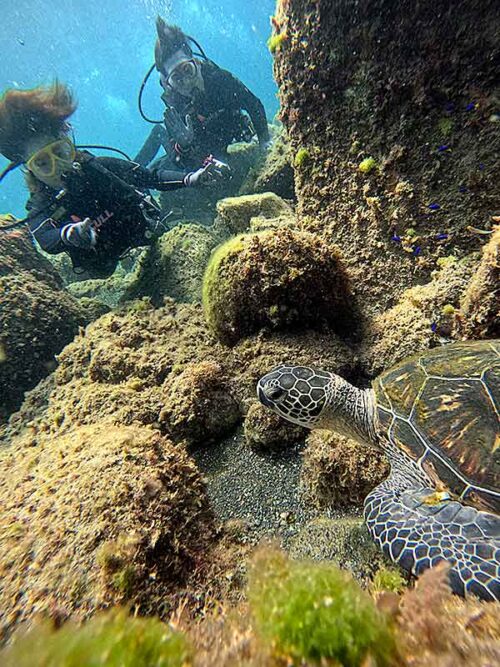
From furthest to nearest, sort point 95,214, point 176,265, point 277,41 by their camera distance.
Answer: point 95,214
point 176,265
point 277,41

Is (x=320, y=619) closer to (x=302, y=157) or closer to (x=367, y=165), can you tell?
(x=367, y=165)

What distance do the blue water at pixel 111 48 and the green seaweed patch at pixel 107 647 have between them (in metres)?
39.0

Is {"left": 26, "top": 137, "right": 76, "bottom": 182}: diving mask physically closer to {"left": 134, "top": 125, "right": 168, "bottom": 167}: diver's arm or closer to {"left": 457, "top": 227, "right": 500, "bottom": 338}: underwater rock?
{"left": 457, "top": 227, "right": 500, "bottom": 338}: underwater rock

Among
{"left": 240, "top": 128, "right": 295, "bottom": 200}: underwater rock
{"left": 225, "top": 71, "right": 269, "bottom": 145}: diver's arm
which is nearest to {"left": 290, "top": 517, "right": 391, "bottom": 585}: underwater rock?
{"left": 240, "top": 128, "right": 295, "bottom": 200}: underwater rock

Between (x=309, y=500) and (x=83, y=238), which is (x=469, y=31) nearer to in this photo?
(x=309, y=500)

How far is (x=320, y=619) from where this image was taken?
0.78 metres

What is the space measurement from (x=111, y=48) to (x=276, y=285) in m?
74.4

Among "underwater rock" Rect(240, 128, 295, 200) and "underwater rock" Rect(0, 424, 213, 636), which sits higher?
"underwater rock" Rect(240, 128, 295, 200)

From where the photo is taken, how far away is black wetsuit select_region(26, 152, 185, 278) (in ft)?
15.6

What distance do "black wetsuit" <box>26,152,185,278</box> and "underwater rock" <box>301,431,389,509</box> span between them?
4.61 m

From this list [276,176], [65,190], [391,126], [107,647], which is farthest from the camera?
[276,176]

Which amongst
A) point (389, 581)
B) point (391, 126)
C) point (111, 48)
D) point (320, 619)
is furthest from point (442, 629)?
point (111, 48)

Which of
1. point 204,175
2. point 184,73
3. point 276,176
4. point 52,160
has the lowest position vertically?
point 276,176

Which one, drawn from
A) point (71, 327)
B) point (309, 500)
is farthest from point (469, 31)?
point (71, 327)
